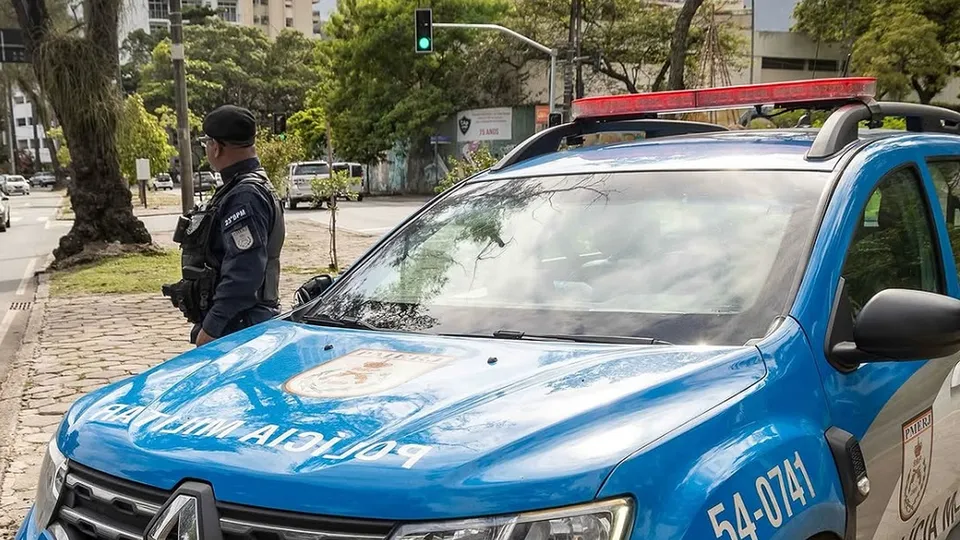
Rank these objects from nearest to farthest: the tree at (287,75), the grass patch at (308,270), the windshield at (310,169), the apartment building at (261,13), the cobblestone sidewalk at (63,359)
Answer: the cobblestone sidewalk at (63,359)
the grass patch at (308,270)
the windshield at (310,169)
the tree at (287,75)
the apartment building at (261,13)

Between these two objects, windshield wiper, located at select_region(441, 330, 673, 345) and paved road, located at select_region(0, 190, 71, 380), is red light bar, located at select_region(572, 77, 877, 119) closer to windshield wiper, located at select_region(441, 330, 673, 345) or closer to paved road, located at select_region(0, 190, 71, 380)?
windshield wiper, located at select_region(441, 330, 673, 345)

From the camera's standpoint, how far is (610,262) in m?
2.58

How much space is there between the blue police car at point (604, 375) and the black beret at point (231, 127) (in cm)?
139

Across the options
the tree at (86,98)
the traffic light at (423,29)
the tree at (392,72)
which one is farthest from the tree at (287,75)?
the tree at (86,98)

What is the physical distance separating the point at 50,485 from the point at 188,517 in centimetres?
67

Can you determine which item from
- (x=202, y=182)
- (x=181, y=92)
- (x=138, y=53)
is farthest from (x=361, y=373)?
(x=138, y=53)

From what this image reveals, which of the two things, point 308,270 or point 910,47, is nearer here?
point 308,270

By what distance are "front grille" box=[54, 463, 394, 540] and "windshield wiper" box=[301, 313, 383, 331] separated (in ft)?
2.88

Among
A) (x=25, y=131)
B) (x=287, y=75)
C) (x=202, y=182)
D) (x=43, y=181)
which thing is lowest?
(x=43, y=181)

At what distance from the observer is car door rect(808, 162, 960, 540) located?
2203 mm

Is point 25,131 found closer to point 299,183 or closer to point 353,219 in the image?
point 299,183

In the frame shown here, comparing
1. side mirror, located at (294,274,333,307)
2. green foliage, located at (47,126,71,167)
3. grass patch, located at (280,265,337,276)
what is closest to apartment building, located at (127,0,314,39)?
green foliage, located at (47,126,71,167)

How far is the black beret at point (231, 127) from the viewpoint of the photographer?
4.27 metres

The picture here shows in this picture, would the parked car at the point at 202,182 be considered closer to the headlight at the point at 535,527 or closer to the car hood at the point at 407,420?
the car hood at the point at 407,420
